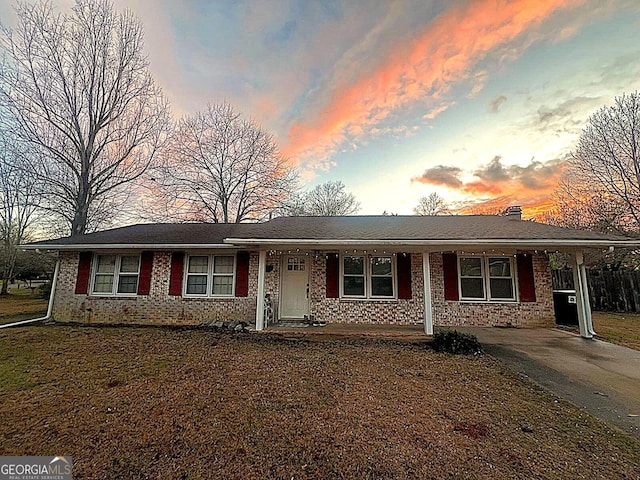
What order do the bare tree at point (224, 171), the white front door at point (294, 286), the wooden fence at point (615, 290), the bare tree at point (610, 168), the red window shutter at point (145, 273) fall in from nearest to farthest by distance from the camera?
the white front door at point (294, 286) < the red window shutter at point (145, 273) < the wooden fence at point (615, 290) < the bare tree at point (610, 168) < the bare tree at point (224, 171)

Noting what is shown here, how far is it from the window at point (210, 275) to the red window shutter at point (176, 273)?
21 cm

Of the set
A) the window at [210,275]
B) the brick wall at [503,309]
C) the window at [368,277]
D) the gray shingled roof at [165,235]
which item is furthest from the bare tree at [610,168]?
the window at [210,275]

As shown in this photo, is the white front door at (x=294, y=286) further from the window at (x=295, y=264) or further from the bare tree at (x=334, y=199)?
the bare tree at (x=334, y=199)

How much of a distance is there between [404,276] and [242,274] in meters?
5.14

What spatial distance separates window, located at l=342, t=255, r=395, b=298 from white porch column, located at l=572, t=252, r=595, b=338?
15.9ft

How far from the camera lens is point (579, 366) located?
539cm

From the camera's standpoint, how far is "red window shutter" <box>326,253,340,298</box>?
31.0ft

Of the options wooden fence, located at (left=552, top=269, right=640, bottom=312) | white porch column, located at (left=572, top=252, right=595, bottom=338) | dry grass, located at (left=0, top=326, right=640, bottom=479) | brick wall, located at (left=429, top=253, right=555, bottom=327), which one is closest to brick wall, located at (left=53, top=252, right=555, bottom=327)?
brick wall, located at (left=429, top=253, right=555, bottom=327)

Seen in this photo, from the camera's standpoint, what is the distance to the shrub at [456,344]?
6.20m

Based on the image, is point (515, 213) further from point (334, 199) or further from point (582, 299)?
point (334, 199)

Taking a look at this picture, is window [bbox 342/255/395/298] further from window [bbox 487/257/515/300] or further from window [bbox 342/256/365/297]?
window [bbox 487/257/515/300]

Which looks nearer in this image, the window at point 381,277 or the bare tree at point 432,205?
the window at point 381,277

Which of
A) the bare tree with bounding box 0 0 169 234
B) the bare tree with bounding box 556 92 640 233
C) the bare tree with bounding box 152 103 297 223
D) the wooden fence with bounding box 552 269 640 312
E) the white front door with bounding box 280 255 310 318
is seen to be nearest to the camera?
the white front door with bounding box 280 255 310 318

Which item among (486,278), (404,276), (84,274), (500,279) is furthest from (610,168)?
(84,274)
